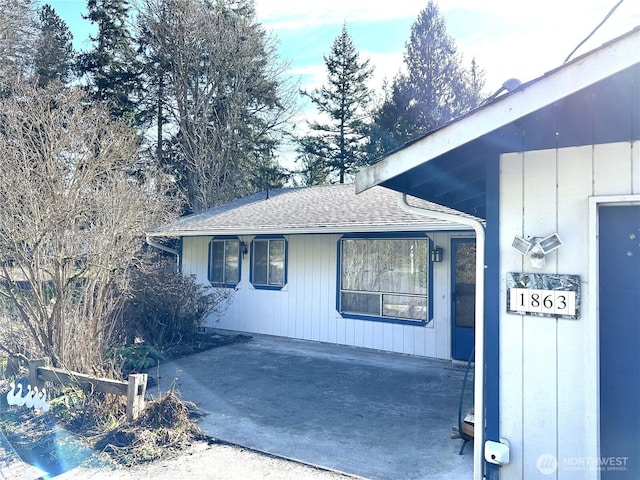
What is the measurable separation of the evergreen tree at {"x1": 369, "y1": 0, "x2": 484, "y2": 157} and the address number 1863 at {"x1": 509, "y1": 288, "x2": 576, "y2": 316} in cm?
1931

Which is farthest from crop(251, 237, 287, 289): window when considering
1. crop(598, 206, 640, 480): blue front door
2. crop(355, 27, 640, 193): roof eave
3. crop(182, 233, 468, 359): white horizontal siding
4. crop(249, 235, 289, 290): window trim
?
crop(598, 206, 640, 480): blue front door

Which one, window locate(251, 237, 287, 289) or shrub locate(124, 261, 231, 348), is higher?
window locate(251, 237, 287, 289)

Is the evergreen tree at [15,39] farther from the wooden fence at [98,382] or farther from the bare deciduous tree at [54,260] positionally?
the wooden fence at [98,382]

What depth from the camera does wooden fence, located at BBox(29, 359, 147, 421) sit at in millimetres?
4324

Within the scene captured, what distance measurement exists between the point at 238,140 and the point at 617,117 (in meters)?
20.1

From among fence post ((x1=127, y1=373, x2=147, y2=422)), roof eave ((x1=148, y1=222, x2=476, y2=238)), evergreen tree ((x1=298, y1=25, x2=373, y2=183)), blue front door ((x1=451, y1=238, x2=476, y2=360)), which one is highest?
evergreen tree ((x1=298, y1=25, x2=373, y2=183))

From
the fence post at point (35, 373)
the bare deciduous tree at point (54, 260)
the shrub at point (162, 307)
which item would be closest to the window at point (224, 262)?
the shrub at point (162, 307)

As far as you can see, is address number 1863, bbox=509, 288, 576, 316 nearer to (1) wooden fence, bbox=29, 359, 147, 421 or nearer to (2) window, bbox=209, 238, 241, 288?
(1) wooden fence, bbox=29, 359, 147, 421

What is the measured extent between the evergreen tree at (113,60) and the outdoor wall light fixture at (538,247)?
2069 centimetres

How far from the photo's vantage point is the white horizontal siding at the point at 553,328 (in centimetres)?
251

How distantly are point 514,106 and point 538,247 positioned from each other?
81 cm

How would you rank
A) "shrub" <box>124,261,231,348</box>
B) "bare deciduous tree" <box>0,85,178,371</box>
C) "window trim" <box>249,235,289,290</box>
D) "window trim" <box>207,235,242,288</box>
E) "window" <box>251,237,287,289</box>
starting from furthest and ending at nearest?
"window trim" <box>207,235,242,288</box>, "window" <box>251,237,287,289</box>, "window trim" <box>249,235,289,290</box>, "shrub" <box>124,261,231,348</box>, "bare deciduous tree" <box>0,85,178,371</box>

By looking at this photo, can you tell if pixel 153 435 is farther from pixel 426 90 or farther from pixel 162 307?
pixel 426 90

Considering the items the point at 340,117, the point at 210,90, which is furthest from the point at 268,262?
the point at 340,117
